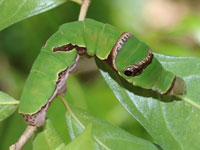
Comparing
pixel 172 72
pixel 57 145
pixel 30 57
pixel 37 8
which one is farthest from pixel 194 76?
pixel 30 57

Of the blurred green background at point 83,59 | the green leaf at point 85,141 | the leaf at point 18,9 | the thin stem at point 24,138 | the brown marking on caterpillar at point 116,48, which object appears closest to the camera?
the green leaf at point 85,141

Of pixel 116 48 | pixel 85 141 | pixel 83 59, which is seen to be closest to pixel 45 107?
pixel 116 48

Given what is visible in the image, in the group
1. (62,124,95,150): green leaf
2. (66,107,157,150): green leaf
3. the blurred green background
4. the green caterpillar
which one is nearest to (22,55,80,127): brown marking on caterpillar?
the green caterpillar

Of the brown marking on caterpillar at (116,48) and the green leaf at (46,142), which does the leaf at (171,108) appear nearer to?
the brown marking on caterpillar at (116,48)

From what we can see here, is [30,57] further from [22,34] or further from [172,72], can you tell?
[172,72]

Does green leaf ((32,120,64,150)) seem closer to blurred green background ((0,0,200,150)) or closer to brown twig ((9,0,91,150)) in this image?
brown twig ((9,0,91,150))

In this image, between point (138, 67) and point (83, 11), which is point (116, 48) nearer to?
point (138, 67)

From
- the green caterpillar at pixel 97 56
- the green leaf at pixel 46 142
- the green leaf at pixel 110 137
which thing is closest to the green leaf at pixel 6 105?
the green caterpillar at pixel 97 56
